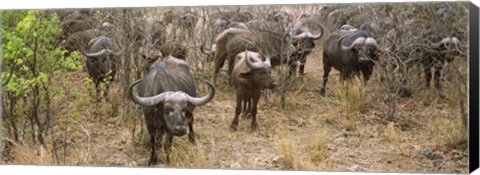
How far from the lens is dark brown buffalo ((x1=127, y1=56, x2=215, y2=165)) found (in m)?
6.99

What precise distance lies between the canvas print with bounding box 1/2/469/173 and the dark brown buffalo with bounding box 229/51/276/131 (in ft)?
0.05

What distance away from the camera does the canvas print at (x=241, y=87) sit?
272 inches

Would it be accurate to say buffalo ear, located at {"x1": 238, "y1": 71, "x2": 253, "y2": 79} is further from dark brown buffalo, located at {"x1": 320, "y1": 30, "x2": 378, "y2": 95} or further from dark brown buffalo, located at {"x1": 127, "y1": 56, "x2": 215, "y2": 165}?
dark brown buffalo, located at {"x1": 320, "y1": 30, "x2": 378, "y2": 95}

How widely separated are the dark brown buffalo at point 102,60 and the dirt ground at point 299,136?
0.15 metres

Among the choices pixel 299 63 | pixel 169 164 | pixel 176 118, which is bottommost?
pixel 169 164

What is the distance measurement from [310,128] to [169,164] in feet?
4.58

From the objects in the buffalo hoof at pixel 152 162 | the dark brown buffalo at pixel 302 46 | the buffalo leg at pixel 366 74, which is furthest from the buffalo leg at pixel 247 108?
the buffalo leg at pixel 366 74

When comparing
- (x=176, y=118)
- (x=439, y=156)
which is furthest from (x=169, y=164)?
(x=439, y=156)

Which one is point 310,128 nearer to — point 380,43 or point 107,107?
point 380,43

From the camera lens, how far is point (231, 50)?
24.9 ft

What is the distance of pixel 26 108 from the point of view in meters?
7.94

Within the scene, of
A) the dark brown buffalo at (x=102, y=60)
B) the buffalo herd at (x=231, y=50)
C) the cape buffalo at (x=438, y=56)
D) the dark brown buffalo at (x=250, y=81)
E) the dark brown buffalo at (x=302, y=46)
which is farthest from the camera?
the dark brown buffalo at (x=102, y=60)

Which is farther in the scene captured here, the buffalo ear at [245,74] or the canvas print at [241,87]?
the buffalo ear at [245,74]

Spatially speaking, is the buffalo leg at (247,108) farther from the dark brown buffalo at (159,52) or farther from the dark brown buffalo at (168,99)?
the dark brown buffalo at (159,52)
